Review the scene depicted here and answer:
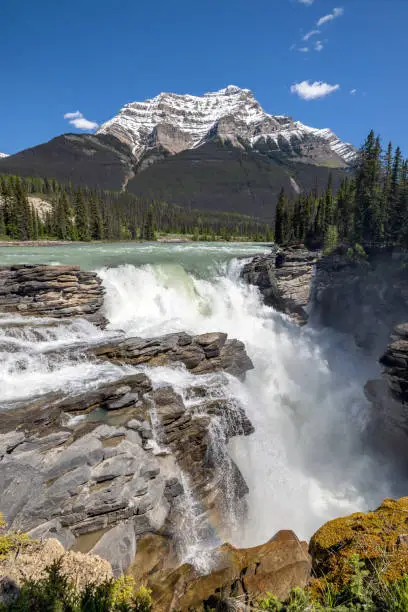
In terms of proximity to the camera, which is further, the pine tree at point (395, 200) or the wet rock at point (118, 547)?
the pine tree at point (395, 200)

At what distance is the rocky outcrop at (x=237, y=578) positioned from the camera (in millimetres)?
4406

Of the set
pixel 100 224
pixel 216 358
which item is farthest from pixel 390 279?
pixel 100 224

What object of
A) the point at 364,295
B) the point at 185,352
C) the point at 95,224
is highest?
the point at 95,224

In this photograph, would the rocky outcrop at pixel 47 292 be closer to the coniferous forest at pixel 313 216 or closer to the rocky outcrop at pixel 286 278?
the rocky outcrop at pixel 286 278

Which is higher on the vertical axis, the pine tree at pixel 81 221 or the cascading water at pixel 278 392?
the pine tree at pixel 81 221

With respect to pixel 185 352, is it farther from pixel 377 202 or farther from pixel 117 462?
pixel 377 202

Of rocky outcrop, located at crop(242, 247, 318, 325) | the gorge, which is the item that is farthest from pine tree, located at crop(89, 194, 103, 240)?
the gorge

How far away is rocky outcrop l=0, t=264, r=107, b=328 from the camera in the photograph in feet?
57.6

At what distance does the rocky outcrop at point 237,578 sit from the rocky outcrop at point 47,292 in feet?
A: 47.9

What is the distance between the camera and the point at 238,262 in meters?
30.5

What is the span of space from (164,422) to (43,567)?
6119 mm

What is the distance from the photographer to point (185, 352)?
50.8ft

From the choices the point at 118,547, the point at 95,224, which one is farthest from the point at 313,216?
the point at 118,547

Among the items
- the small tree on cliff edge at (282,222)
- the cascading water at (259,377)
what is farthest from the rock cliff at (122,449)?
the small tree on cliff edge at (282,222)
